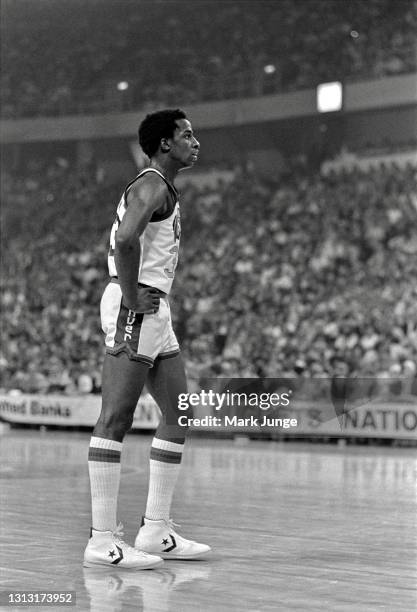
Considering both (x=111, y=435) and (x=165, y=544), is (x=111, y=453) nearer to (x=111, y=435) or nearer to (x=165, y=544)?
(x=111, y=435)

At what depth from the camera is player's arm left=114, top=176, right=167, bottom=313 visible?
492 cm

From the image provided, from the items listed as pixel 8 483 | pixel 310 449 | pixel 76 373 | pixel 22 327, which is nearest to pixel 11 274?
pixel 22 327

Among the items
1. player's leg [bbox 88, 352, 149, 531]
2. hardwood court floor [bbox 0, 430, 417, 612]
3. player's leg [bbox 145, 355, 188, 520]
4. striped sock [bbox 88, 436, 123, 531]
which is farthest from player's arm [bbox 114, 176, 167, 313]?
hardwood court floor [bbox 0, 430, 417, 612]

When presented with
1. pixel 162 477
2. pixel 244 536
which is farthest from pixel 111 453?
pixel 244 536

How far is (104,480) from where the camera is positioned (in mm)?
5008

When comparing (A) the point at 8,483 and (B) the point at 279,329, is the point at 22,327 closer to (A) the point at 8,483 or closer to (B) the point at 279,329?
(B) the point at 279,329

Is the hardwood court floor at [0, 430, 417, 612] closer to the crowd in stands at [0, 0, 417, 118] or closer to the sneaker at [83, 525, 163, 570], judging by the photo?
the sneaker at [83, 525, 163, 570]

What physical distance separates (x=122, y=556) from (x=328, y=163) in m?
21.3

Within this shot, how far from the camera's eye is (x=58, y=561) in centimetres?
500

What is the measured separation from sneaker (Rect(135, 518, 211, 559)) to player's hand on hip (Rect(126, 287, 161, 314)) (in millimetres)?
1130

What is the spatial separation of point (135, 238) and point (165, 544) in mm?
1608

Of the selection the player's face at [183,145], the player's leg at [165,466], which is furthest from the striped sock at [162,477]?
the player's face at [183,145]

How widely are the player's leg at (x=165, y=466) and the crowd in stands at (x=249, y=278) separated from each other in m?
11.8

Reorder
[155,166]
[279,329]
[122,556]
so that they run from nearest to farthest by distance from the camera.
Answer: [122,556], [155,166], [279,329]
